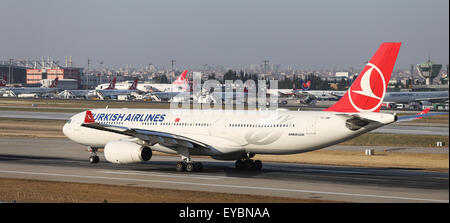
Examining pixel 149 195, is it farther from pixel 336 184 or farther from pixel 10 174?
pixel 10 174

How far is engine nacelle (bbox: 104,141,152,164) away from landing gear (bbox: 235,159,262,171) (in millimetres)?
6200

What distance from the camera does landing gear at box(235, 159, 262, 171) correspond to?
41.3 meters

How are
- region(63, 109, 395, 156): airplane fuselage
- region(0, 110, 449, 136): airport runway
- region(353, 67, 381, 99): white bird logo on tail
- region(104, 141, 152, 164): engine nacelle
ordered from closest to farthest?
region(353, 67, 381, 99): white bird logo on tail, region(63, 109, 395, 156): airplane fuselage, region(104, 141, 152, 164): engine nacelle, region(0, 110, 449, 136): airport runway

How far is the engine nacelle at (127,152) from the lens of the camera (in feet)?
129

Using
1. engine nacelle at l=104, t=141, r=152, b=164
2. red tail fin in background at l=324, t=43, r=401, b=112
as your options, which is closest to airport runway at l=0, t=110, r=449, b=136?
red tail fin in background at l=324, t=43, r=401, b=112

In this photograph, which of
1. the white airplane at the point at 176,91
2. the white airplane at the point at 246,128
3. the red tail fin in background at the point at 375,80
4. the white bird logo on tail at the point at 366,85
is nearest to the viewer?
the red tail fin in background at the point at 375,80

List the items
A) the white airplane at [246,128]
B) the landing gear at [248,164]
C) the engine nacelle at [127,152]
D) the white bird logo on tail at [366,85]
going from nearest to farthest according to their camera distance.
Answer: the white airplane at [246,128] < the white bird logo on tail at [366,85] < the engine nacelle at [127,152] < the landing gear at [248,164]

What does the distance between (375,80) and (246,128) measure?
335 inches

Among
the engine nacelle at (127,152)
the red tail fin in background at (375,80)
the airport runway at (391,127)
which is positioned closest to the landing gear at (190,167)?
the engine nacelle at (127,152)

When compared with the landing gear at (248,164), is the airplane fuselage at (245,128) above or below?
above

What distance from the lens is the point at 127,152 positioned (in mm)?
39562

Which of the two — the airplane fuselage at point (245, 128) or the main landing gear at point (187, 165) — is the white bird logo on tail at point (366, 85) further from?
the main landing gear at point (187, 165)

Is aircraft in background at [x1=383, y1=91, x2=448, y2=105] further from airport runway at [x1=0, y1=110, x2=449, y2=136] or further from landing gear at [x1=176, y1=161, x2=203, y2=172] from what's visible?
landing gear at [x1=176, y1=161, x2=203, y2=172]
